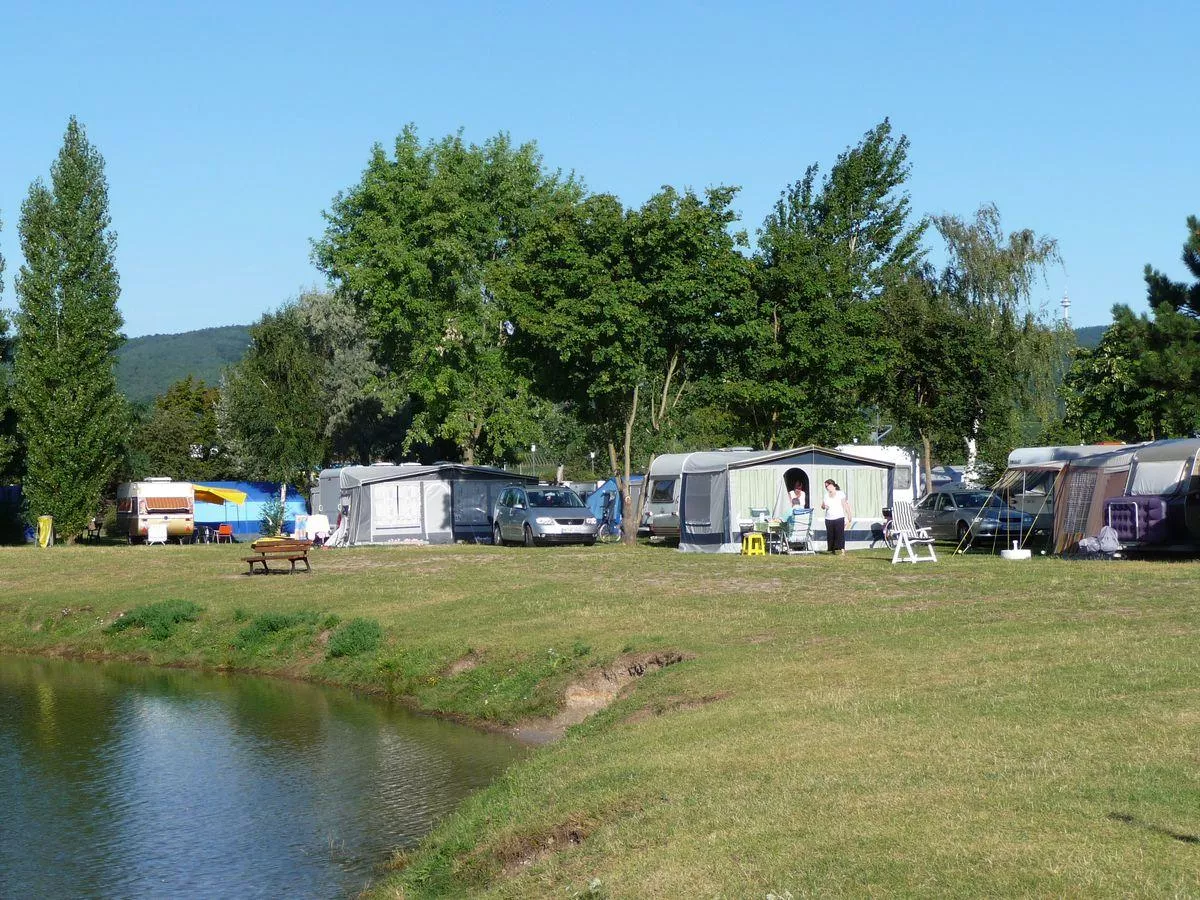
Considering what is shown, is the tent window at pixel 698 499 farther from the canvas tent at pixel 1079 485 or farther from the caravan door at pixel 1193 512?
the caravan door at pixel 1193 512

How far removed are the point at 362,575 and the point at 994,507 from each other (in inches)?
616

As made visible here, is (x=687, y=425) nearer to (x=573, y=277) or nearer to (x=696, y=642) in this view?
(x=573, y=277)

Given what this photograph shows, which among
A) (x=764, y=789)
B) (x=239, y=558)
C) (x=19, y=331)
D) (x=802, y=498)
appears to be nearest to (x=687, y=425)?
(x=802, y=498)

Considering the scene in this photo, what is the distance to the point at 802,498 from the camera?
30.2 meters

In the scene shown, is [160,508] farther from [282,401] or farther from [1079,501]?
[1079,501]

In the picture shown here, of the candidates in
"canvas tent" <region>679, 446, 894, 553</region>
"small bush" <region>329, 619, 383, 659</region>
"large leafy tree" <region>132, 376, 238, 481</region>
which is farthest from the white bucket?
"large leafy tree" <region>132, 376, 238, 481</region>

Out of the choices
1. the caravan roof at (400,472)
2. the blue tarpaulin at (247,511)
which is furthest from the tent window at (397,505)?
the blue tarpaulin at (247,511)

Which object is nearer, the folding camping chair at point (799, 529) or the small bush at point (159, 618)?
the small bush at point (159, 618)

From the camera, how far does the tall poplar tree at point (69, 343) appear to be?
44875 millimetres

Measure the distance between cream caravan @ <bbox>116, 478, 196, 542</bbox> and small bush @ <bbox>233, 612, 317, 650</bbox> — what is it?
30.1m

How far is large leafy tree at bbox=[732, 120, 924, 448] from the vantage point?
41812mm

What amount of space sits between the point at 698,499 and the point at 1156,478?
1061cm

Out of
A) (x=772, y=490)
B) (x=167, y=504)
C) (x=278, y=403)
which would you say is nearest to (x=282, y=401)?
(x=278, y=403)

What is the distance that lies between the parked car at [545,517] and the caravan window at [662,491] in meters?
2.90
